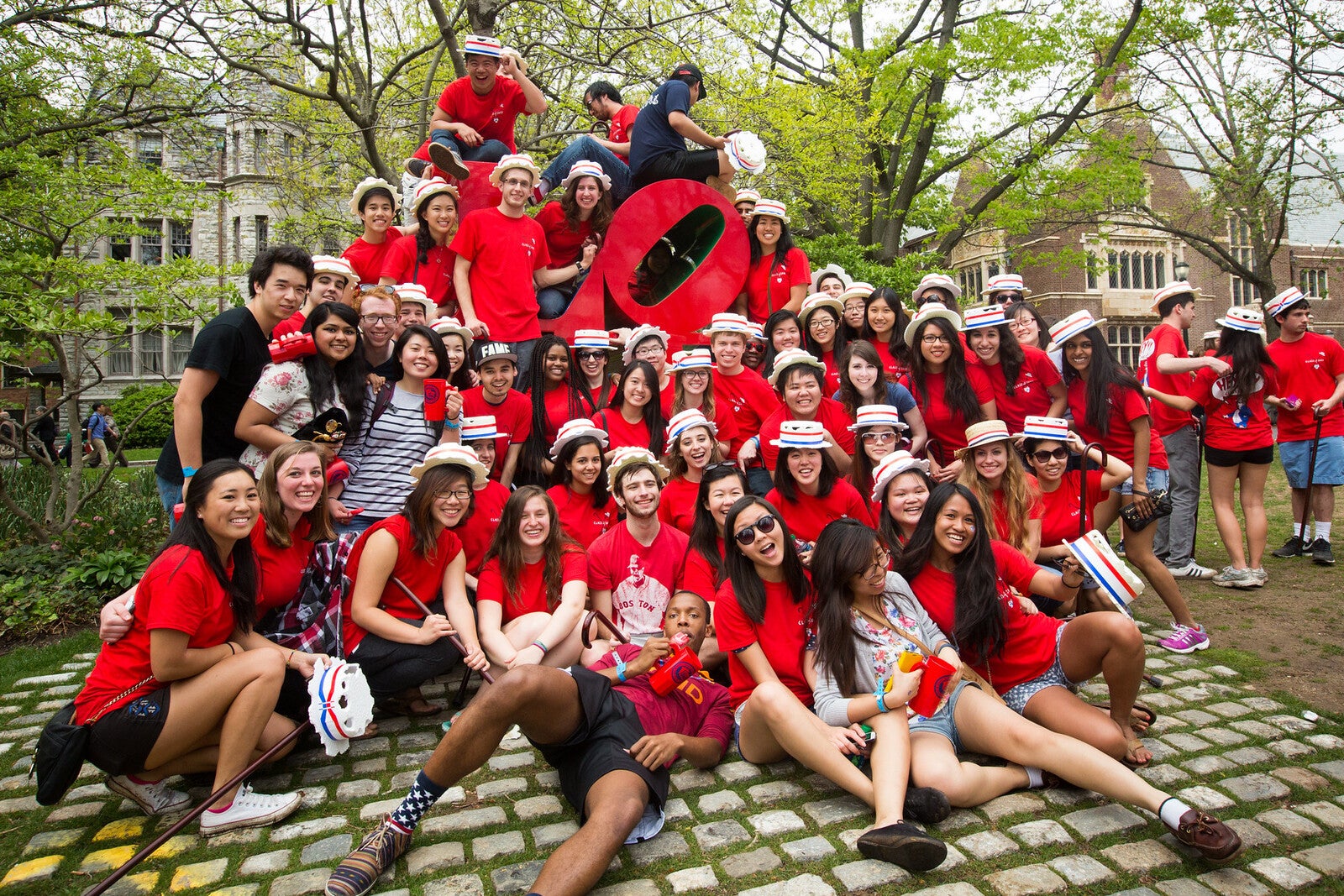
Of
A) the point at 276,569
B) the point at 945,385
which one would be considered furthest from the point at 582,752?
the point at 945,385

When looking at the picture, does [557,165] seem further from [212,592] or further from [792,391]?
[212,592]

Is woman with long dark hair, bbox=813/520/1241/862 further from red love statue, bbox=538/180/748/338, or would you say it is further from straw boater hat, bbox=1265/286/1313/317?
straw boater hat, bbox=1265/286/1313/317

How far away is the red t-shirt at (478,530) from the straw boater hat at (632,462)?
64 cm

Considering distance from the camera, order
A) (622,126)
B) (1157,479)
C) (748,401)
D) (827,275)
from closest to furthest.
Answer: (748,401)
(1157,479)
(827,275)
(622,126)

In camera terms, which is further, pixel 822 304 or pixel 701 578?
pixel 822 304

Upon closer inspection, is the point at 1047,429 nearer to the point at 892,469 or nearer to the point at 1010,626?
the point at 892,469

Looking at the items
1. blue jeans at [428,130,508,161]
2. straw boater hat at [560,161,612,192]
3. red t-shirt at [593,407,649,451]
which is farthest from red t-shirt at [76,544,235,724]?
blue jeans at [428,130,508,161]

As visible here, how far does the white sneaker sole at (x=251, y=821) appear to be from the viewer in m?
3.33

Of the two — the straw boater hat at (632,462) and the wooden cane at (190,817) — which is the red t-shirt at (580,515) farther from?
the wooden cane at (190,817)

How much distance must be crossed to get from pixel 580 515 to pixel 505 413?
45.7 inches

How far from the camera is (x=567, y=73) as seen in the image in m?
14.9

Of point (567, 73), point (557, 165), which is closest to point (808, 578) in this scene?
point (557, 165)

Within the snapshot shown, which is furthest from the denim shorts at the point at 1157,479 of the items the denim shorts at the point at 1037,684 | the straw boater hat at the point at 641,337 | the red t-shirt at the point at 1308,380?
the straw boater hat at the point at 641,337

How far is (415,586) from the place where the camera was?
4348mm
